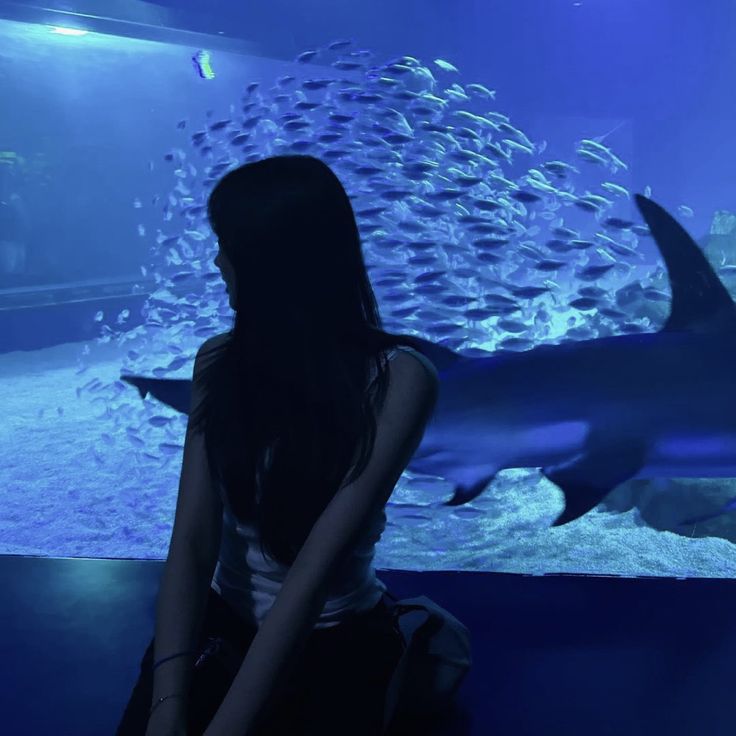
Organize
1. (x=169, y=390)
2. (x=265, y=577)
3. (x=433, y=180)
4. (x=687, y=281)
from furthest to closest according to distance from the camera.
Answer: (x=433, y=180), (x=169, y=390), (x=687, y=281), (x=265, y=577)

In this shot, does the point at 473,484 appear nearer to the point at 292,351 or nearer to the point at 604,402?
the point at 604,402

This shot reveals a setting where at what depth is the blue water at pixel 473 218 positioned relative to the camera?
3621 millimetres

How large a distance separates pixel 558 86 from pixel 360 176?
92.7 inches

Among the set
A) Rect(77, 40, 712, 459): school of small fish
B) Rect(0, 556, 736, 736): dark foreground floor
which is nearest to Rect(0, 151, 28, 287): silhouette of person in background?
Rect(77, 40, 712, 459): school of small fish

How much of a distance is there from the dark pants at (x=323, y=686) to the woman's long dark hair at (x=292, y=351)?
16cm

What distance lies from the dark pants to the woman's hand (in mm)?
49

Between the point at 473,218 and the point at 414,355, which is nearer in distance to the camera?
the point at 414,355

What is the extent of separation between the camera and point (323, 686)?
1.07m

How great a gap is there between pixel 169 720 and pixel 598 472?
188 cm

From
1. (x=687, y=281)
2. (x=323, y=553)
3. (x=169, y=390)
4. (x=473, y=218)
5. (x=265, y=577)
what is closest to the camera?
(x=323, y=553)

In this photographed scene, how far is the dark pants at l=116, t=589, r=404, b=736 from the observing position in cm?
103

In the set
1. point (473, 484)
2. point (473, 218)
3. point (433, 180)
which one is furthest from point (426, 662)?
point (433, 180)

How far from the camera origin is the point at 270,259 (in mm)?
973

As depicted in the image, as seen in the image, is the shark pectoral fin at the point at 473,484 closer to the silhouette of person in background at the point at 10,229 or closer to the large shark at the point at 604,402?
the large shark at the point at 604,402
